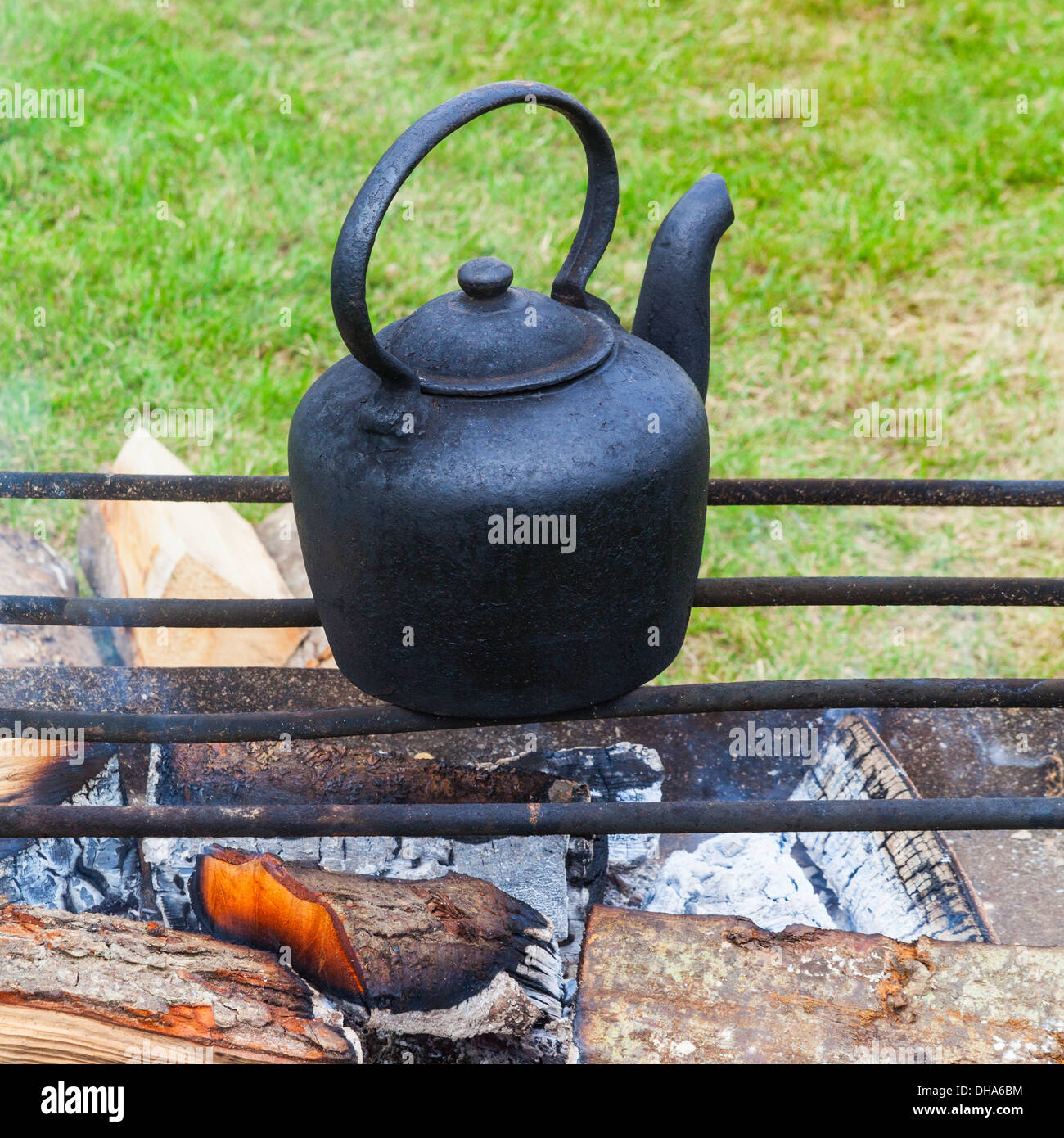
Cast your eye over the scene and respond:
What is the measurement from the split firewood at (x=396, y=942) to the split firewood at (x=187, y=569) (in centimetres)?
90

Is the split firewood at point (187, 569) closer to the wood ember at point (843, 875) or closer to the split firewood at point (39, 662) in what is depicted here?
the split firewood at point (39, 662)

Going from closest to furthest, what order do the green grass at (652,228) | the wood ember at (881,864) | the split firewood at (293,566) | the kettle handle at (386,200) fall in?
the kettle handle at (386,200) → the wood ember at (881,864) → the split firewood at (293,566) → the green grass at (652,228)

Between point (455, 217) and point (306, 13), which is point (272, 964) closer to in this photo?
point (455, 217)

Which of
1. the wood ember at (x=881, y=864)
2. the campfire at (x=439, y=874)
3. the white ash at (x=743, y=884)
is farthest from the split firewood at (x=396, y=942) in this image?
the wood ember at (x=881, y=864)

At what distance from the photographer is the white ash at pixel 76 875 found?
5.57ft

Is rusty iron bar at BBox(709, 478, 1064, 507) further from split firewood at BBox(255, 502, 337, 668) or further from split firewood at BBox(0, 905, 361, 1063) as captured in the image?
split firewood at BBox(255, 502, 337, 668)

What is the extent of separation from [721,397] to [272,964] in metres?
2.51

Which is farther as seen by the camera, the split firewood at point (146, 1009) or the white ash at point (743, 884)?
the white ash at point (743, 884)

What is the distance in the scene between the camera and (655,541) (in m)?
1.36

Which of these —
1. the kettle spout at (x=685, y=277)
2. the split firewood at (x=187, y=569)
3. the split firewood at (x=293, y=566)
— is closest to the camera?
the kettle spout at (x=685, y=277)

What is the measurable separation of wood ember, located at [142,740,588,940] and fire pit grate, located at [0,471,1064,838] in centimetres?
18
